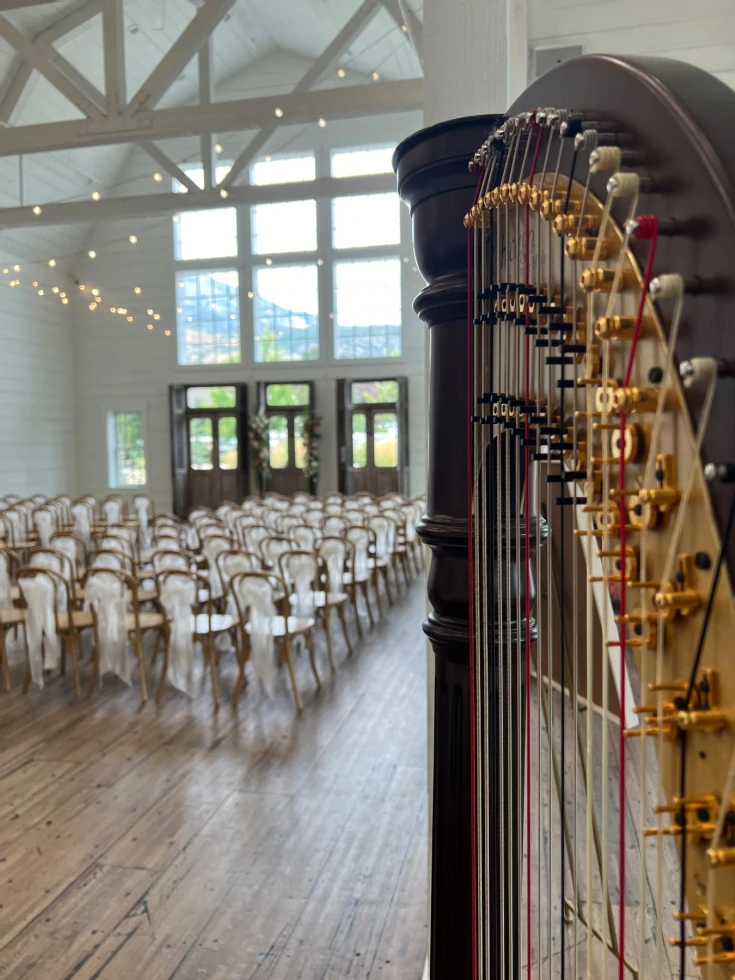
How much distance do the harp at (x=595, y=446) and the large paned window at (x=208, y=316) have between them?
14.6 meters

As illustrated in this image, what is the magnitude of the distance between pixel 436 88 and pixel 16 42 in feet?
24.5

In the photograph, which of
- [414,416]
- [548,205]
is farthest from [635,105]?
[414,416]

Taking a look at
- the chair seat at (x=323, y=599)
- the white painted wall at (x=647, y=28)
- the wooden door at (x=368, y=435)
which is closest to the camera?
the white painted wall at (x=647, y=28)

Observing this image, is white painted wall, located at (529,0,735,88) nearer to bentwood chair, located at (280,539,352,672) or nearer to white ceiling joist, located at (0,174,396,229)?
bentwood chair, located at (280,539,352,672)

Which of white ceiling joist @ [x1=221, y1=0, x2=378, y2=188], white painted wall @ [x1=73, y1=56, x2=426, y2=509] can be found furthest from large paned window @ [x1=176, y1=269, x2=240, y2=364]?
white ceiling joist @ [x1=221, y1=0, x2=378, y2=188]

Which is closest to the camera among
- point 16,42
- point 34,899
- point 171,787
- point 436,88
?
point 436,88

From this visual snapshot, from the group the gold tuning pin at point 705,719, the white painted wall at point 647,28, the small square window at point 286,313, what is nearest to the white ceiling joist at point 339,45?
the white painted wall at point 647,28

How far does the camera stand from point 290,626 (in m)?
4.99

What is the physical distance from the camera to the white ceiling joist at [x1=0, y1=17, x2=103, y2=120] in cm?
745

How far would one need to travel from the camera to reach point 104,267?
624 inches

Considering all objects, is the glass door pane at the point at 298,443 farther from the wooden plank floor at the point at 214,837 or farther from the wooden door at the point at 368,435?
the wooden plank floor at the point at 214,837

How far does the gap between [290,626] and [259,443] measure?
10.0 m

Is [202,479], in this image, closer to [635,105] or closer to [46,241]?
[46,241]

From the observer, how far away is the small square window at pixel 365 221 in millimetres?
14391
